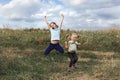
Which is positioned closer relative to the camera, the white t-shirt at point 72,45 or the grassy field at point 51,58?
the grassy field at point 51,58

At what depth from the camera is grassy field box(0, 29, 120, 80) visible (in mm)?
9422

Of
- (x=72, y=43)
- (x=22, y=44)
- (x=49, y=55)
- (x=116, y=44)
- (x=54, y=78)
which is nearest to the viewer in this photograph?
(x=54, y=78)

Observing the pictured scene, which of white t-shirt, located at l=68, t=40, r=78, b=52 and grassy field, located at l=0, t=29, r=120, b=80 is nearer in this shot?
grassy field, located at l=0, t=29, r=120, b=80

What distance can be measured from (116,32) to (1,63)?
371 inches

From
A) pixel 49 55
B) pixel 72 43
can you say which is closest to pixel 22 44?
pixel 49 55

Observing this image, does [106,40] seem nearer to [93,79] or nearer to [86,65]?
[86,65]

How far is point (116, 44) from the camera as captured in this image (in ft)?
51.3

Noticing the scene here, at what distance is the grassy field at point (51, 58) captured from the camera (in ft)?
30.9

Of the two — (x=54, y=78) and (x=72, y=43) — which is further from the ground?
(x=72, y=43)

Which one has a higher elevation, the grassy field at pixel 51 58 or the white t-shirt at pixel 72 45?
the white t-shirt at pixel 72 45

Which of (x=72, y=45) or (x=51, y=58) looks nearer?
(x=72, y=45)

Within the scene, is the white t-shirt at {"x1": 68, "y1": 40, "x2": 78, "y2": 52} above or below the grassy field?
above

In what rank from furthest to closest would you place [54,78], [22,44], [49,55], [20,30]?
1. [20,30]
2. [22,44]
3. [49,55]
4. [54,78]

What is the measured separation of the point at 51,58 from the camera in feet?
38.9
